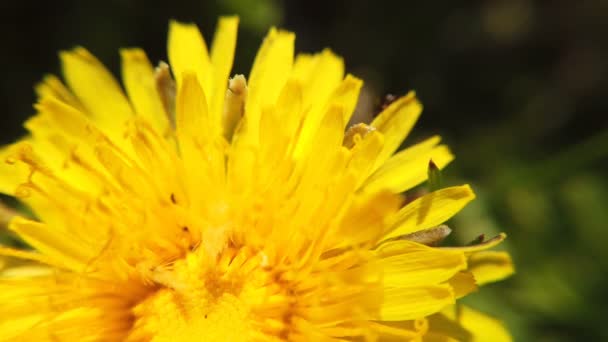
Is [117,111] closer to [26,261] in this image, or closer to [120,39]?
[26,261]

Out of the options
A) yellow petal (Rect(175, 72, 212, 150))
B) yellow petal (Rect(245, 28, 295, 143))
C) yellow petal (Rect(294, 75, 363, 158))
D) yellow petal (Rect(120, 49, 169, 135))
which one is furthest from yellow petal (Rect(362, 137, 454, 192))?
yellow petal (Rect(120, 49, 169, 135))

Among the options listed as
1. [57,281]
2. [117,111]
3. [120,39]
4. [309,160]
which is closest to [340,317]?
[309,160]

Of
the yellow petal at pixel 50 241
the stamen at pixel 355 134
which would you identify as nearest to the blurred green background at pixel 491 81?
the stamen at pixel 355 134

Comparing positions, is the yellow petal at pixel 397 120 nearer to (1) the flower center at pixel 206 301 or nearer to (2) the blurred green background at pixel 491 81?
(1) the flower center at pixel 206 301

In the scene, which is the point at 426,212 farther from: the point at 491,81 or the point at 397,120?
the point at 491,81

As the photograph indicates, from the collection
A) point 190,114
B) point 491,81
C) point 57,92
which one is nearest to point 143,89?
point 57,92

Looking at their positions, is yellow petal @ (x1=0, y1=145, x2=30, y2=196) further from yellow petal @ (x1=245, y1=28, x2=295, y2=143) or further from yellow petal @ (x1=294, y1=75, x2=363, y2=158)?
yellow petal @ (x1=294, y1=75, x2=363, y2=158)
